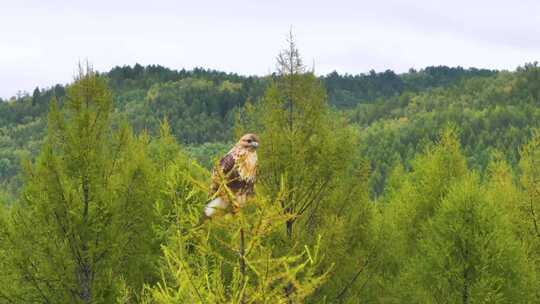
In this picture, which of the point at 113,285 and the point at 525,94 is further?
the point at 525,94

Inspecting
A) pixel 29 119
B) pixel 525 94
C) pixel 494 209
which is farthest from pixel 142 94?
pixel 494 209

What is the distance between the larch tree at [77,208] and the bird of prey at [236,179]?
8081mm

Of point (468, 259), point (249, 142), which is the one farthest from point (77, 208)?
point (468, 259)

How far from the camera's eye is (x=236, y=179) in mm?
7043

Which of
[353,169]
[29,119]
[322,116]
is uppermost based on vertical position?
[322,116]

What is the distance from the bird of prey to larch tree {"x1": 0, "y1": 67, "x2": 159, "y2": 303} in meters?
8.08

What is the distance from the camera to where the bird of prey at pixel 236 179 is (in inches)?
273

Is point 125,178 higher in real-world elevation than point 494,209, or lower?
higher

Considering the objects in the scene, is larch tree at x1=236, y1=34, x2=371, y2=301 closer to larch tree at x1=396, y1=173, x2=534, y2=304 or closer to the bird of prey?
larch tree at x1=396, y1=173, x2=534, y2=304

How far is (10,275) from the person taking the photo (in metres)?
15.0

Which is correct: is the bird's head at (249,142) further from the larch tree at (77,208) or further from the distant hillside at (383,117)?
the distant hillside at (383,117)

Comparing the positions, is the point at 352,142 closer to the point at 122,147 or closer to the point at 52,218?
the point at 122,147

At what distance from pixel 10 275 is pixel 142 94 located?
185 metres

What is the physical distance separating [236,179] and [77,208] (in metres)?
8.51
